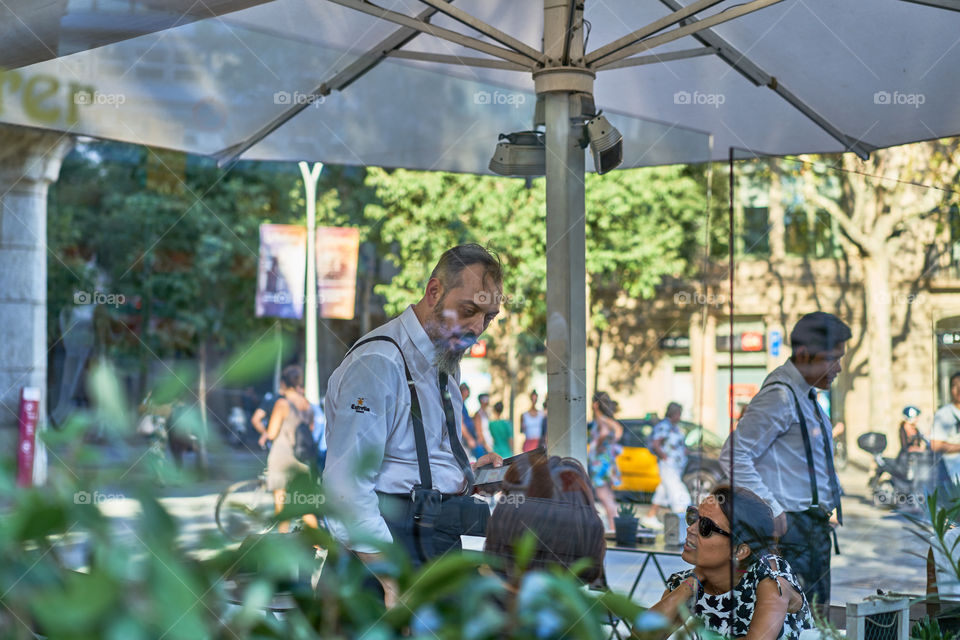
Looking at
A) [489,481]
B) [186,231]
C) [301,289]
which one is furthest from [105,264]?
[489,481]

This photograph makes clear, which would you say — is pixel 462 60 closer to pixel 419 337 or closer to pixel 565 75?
pixel 565 75

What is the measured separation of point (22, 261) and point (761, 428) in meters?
8.79

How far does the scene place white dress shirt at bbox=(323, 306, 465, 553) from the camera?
7.43 feet

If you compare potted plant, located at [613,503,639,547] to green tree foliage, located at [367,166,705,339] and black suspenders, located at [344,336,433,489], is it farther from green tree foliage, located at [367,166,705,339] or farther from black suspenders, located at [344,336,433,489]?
green tree foliage, located at [367,166,705,339]

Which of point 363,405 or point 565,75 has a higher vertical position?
point 565,75

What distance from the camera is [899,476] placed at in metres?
2.10

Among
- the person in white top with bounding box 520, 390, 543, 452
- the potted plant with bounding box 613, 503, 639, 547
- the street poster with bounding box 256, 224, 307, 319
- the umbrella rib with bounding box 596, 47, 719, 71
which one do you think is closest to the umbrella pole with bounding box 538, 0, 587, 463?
the umbrella rib with bounding box 596, 47, 719, 71

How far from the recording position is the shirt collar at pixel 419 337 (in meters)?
2.40

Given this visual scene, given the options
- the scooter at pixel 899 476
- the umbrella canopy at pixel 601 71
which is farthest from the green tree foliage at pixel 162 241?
the scooter at pixel 899 476

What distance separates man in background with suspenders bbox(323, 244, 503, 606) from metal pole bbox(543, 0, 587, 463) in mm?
797

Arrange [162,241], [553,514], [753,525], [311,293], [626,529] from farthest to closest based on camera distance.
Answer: [162,241] < [311,293] < [626,529] < [753,525] < [553,514]

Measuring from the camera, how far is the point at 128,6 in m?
3.51

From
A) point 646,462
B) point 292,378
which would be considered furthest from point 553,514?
point 646,462

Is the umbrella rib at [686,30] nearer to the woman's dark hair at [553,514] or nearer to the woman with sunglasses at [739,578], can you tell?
the woman with sunglasses at [739,578]
